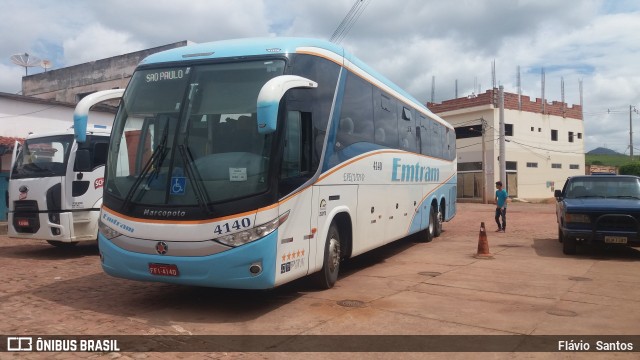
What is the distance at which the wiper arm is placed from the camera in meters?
5.99

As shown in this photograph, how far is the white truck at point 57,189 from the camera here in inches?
426

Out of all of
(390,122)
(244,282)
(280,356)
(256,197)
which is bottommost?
(280,356)

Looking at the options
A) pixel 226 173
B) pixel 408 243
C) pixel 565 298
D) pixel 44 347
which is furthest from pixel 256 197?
pixel 408 243

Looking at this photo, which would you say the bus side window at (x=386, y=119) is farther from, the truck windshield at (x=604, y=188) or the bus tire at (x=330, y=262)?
the truck windshield at (x=604, y=188)

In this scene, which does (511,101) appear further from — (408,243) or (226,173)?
(226,173)

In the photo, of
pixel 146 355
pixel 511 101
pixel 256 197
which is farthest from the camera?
pixel 511 101

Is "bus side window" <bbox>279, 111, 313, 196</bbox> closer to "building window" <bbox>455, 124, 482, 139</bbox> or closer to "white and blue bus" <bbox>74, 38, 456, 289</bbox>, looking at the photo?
"white and blue bus" <bbox>74, 38, 456, 289</bbox>

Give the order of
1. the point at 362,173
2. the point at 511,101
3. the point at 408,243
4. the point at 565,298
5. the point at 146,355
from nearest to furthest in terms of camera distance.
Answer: the point at 146,355, the point at 565,298, the point at 362,173, the point at 408,243, the point at 511,101

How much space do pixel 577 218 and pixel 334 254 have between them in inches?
244

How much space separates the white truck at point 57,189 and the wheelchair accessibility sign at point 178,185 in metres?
5.24

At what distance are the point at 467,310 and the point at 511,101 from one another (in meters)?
38.5

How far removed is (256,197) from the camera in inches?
236

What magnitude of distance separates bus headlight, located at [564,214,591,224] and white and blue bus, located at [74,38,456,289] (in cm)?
587

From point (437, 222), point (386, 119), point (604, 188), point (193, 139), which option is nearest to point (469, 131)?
point (437, 222)
